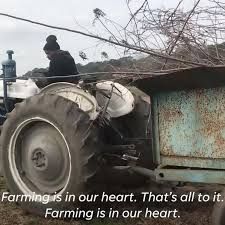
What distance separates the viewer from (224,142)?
4238mm

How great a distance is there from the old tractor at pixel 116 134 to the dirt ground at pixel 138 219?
0.15m

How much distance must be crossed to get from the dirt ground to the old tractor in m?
0.15

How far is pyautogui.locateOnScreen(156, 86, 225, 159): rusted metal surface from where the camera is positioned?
427cm

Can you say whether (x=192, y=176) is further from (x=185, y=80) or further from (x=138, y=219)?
(x=138, y=219)

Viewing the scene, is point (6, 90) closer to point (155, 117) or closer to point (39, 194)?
point (39, 194)

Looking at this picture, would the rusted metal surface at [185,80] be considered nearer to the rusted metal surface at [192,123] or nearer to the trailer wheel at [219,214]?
the rusted metal surface at [192,123]

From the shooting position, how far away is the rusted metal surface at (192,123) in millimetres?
4273

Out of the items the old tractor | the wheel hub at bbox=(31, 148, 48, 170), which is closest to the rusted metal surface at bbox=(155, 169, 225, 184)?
the old tractor

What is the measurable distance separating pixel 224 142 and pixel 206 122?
21 cm

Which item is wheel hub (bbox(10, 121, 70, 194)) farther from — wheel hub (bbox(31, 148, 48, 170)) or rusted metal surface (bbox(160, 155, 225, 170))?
rusted metal surface (bbox(160, 155, 225, 170))

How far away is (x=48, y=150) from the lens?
5453 millimetres

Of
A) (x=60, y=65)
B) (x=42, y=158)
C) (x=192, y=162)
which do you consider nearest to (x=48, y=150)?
(x=42, y=158)

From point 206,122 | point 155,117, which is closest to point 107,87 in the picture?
point 155,117

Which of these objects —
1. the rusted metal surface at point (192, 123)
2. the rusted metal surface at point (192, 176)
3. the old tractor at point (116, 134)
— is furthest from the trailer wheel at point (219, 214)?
the rusted metal surface at point (192, 123)
